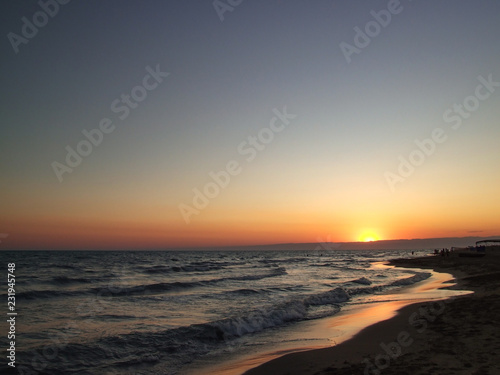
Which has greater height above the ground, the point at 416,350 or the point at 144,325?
the point at 416,350

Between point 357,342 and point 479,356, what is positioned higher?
point 479,356

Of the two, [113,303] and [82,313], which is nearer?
[82,313]

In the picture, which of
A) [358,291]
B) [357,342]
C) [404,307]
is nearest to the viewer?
[357,342]

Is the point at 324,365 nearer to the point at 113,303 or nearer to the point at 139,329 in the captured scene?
the point at 139,329

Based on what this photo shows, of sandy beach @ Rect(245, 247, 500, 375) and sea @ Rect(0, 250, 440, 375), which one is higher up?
sandy beach @ Rect(245, 247, 500, 375)

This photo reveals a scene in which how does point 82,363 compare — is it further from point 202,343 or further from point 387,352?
point 387,352

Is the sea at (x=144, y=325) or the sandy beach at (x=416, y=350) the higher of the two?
the sandy beach at (x=416, y=350)

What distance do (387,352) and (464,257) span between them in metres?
65.0

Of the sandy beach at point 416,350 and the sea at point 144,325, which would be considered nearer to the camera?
the sandy beach at point 416,350

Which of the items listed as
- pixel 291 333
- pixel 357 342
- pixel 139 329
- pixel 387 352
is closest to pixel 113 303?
pixel 139 329

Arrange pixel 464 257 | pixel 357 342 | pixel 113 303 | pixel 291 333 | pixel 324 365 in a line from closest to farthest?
1. pixel 324 365
2. pixel 357 342
3. pixel 291 333
4. pixel 113 303
5. pixel 464 257

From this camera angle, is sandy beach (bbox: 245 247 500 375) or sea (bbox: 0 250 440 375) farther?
sea (bbox: 0 250 440 375)

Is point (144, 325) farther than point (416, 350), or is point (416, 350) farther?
point (144, 325)

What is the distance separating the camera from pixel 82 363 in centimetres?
1065
